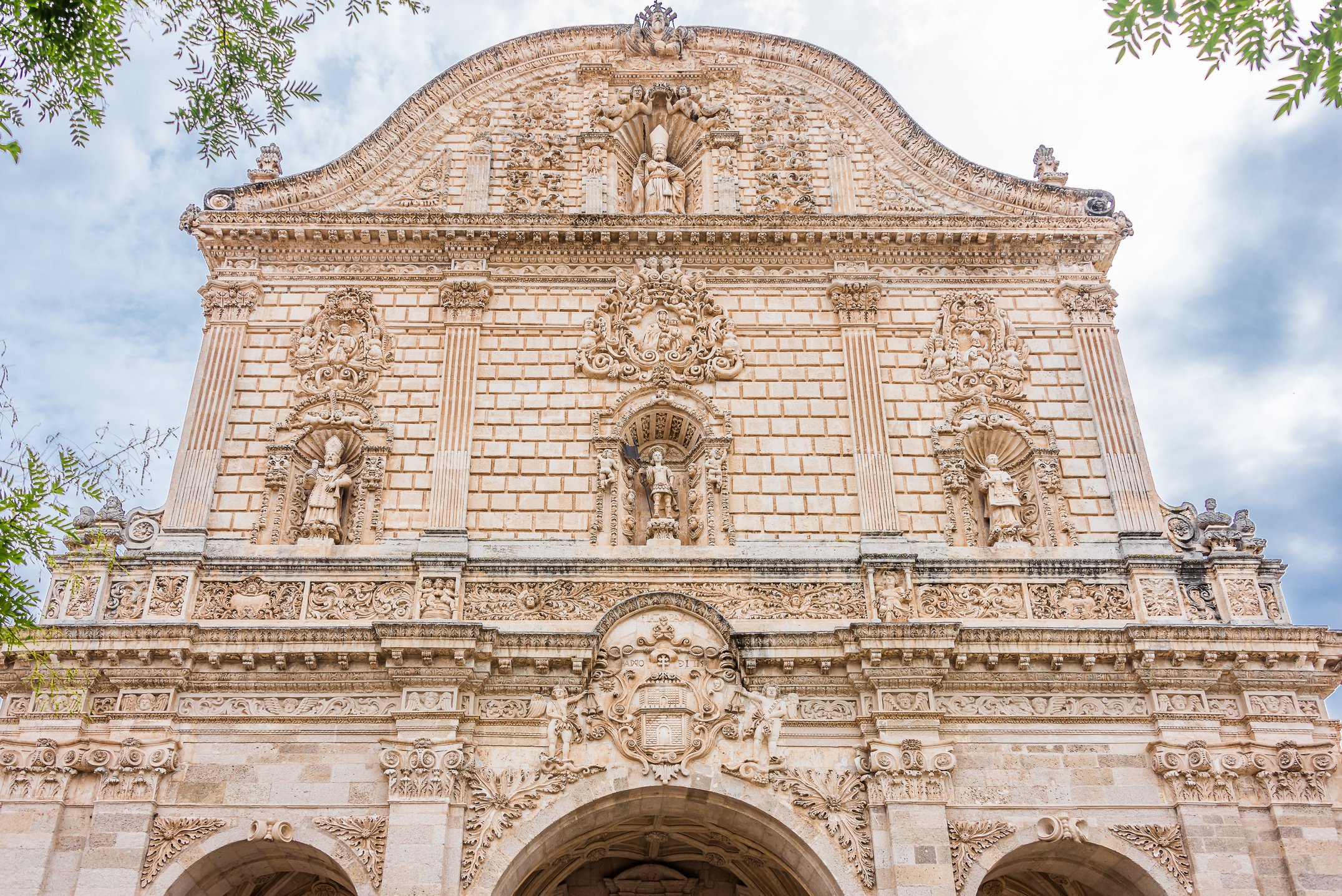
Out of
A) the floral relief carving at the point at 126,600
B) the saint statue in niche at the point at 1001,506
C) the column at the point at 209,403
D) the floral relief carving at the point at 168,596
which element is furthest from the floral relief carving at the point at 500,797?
the saint statue in niche at the point at 1001,506

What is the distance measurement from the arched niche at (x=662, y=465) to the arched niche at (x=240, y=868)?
192 inches

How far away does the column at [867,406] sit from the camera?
1476 centimetres

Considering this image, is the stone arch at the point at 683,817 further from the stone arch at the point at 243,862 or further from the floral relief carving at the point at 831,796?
the stone arch at the point at 243,862

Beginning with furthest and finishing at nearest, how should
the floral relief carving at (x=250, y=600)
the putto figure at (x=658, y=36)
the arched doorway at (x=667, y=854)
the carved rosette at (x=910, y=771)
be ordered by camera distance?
the putto figure at (x=658, y=36)
the floral relief carving at (x=250, y=600)
the arched doorway at (x=667, y=854)
the carved rosette at (x=910, y=771)

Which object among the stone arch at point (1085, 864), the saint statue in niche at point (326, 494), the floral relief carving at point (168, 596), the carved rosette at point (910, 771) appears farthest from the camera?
the saint statue in niche at point (326, 494)

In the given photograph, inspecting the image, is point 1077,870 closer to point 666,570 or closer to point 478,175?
point 666,570

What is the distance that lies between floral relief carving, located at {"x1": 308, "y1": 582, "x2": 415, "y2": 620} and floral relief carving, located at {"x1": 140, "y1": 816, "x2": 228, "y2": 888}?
254 centimetres

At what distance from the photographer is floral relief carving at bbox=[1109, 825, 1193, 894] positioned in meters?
12.4

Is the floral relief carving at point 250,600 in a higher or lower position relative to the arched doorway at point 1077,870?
higher

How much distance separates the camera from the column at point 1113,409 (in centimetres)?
1478

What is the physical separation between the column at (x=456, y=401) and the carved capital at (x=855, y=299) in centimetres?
504

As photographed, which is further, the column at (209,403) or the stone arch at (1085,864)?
the column at (209,403)

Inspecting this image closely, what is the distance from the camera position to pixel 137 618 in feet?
44.6

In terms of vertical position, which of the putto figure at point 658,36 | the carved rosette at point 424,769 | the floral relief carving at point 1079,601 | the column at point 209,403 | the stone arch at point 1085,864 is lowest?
the stone arch at point 1085,864
